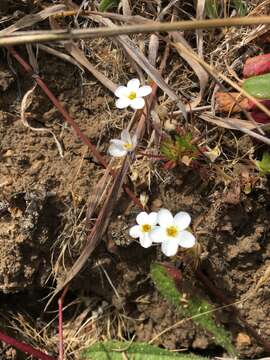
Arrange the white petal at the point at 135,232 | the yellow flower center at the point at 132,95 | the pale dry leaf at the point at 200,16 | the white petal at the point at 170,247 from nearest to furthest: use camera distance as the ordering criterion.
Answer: the white petal at the point at 170,247 → the white petal at the point at 135,232 → the yellow flower center at the point at 132,95 → the pale dry leaf at the point at 200,16

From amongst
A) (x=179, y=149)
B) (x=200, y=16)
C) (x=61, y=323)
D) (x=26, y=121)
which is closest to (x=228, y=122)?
(x=179, y=149)

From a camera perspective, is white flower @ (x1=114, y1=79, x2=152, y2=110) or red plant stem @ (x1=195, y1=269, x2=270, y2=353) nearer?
white flower @ (x1=114, y1=79, x2=152, y2=110)

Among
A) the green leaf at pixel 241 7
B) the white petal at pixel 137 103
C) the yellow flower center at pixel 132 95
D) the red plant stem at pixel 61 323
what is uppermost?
the green leaf at pixel 241 7

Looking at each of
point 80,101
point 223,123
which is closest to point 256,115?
point 223,123

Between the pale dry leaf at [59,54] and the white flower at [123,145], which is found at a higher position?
the pale dry leaf at [59,54]

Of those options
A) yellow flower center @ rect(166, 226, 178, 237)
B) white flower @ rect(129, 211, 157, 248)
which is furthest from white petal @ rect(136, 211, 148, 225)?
yellow flower center @ rect(166, 226, 178, 237)

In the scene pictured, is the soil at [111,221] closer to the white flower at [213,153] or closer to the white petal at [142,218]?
the white flower at [213,153]

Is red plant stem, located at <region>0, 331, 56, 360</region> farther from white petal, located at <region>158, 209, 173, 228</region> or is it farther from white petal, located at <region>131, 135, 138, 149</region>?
white petal, located at <region>131, 135, 138, 149</region>

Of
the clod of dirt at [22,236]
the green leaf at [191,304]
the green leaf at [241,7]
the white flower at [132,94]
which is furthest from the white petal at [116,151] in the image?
the green leaf at [241,7]
